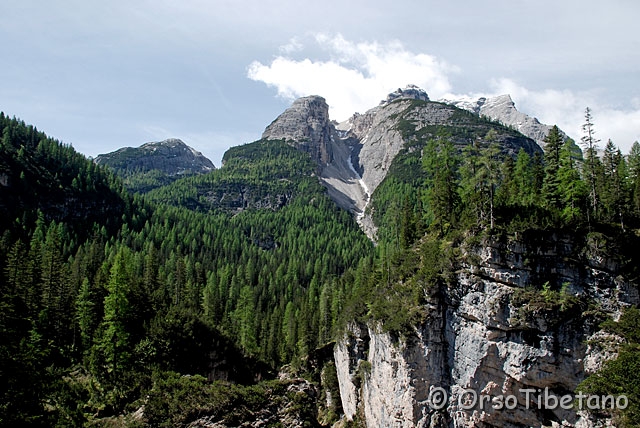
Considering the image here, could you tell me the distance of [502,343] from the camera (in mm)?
37469

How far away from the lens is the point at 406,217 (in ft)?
Answer: 195

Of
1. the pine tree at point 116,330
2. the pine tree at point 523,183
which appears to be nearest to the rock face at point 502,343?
the pine tree at point 523,183

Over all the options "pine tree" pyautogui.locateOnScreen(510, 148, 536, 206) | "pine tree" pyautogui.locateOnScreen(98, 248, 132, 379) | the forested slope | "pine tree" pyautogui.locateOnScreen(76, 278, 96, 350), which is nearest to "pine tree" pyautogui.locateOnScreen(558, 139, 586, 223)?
"pine tree" pyautogui.locateOnScreen(510, 148, 536, 206)

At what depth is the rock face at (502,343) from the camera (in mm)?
35719

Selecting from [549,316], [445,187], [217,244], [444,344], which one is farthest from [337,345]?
[217,244]

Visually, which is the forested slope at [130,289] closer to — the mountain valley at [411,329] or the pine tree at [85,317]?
the pine tree at [85,317]

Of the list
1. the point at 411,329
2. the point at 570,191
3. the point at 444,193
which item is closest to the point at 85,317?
the point at 411,329

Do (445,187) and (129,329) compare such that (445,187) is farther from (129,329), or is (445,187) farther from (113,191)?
(113,191)

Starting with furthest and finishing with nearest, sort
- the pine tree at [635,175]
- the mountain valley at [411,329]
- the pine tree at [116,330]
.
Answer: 1. the pine tree at [635,175]
2. the pine tree at [116,330]
3. the mountain valley at [411,329]

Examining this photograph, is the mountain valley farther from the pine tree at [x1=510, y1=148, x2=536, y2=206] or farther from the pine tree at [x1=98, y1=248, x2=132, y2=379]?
the pine tree at [x1=510, y1=148, x2=536, y2=206]

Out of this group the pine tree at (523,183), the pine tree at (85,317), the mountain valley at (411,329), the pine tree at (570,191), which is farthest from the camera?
the pine tree at (523,183)

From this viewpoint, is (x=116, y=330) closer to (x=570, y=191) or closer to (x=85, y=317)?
(x=85, y=317)

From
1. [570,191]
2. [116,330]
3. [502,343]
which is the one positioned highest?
[570,191]

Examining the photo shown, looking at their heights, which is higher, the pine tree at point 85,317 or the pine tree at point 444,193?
the pine tree at point 444,193
